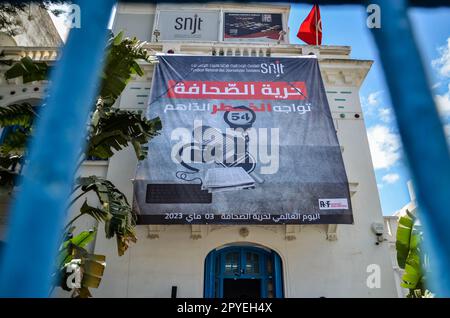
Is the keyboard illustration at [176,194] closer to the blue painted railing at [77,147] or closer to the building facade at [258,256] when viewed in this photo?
the building facade at [258,256]

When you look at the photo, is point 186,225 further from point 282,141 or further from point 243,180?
point 282,141

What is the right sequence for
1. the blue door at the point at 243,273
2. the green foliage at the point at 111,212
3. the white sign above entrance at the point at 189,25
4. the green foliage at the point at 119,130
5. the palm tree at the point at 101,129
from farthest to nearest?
the white sign above entrance at the point at 189,25, the blue door at the point at 243,273, the green foliage at the point at 119,130, the palm tree at the point at 101,129, the green foliage at the point at 111,212

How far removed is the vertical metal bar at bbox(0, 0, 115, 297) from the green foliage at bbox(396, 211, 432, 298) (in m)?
6.90

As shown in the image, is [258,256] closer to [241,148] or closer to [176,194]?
[176,194]

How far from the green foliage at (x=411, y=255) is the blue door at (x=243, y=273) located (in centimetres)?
263

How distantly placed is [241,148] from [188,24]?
7140 millimetres

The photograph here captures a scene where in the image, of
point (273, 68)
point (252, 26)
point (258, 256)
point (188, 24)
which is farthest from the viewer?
point (188, 24)

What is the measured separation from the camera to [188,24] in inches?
527

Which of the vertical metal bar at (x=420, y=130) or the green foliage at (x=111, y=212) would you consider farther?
the green foliage at (x=111, y=212)

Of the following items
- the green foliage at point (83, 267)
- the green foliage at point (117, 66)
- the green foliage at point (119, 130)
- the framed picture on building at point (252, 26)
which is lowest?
the green foliage at point (83, 267)

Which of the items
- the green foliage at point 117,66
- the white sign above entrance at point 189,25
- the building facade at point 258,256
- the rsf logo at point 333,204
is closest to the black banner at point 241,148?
the rsf logo at point 333,204

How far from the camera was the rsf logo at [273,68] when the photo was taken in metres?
9.97

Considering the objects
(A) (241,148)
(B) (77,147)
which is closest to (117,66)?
(A) (241,148)
